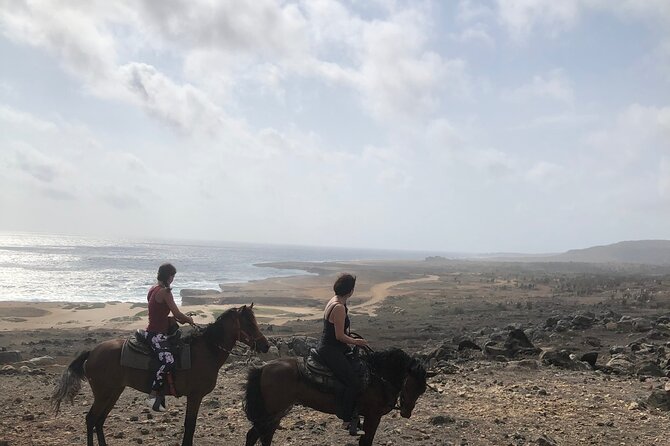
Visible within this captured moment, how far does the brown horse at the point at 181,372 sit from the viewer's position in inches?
277

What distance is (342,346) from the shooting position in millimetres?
6453

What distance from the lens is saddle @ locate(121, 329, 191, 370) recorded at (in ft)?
23.1

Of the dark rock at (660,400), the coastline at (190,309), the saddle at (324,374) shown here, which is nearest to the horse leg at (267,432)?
the saddle at (324,374)

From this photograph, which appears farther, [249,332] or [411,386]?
[249,332]

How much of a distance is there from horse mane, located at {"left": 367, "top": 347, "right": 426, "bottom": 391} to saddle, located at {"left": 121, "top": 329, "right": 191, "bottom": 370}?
2855 mm

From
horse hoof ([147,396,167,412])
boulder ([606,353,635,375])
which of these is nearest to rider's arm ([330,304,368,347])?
horse hoof ([147,396,167,412])

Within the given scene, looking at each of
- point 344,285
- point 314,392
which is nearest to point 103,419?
point 314,392

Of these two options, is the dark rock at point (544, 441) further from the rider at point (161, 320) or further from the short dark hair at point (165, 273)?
the short dark hair at point (165, 273)

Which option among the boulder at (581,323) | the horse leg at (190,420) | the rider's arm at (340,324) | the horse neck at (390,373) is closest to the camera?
the rider's arm at (340,324)

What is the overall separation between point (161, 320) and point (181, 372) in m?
0.93

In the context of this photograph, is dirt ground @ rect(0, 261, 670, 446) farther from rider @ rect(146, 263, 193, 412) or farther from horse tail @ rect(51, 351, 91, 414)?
rider @ rect(146, 263, 193, 412)

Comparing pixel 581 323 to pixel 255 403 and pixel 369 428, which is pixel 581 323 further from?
pixel 255 403

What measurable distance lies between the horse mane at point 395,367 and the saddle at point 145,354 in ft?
9.37

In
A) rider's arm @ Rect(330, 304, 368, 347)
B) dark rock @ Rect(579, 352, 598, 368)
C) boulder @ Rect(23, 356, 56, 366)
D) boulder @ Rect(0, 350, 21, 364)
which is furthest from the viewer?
boulder @ Rect(0, 350, 21, 364)
